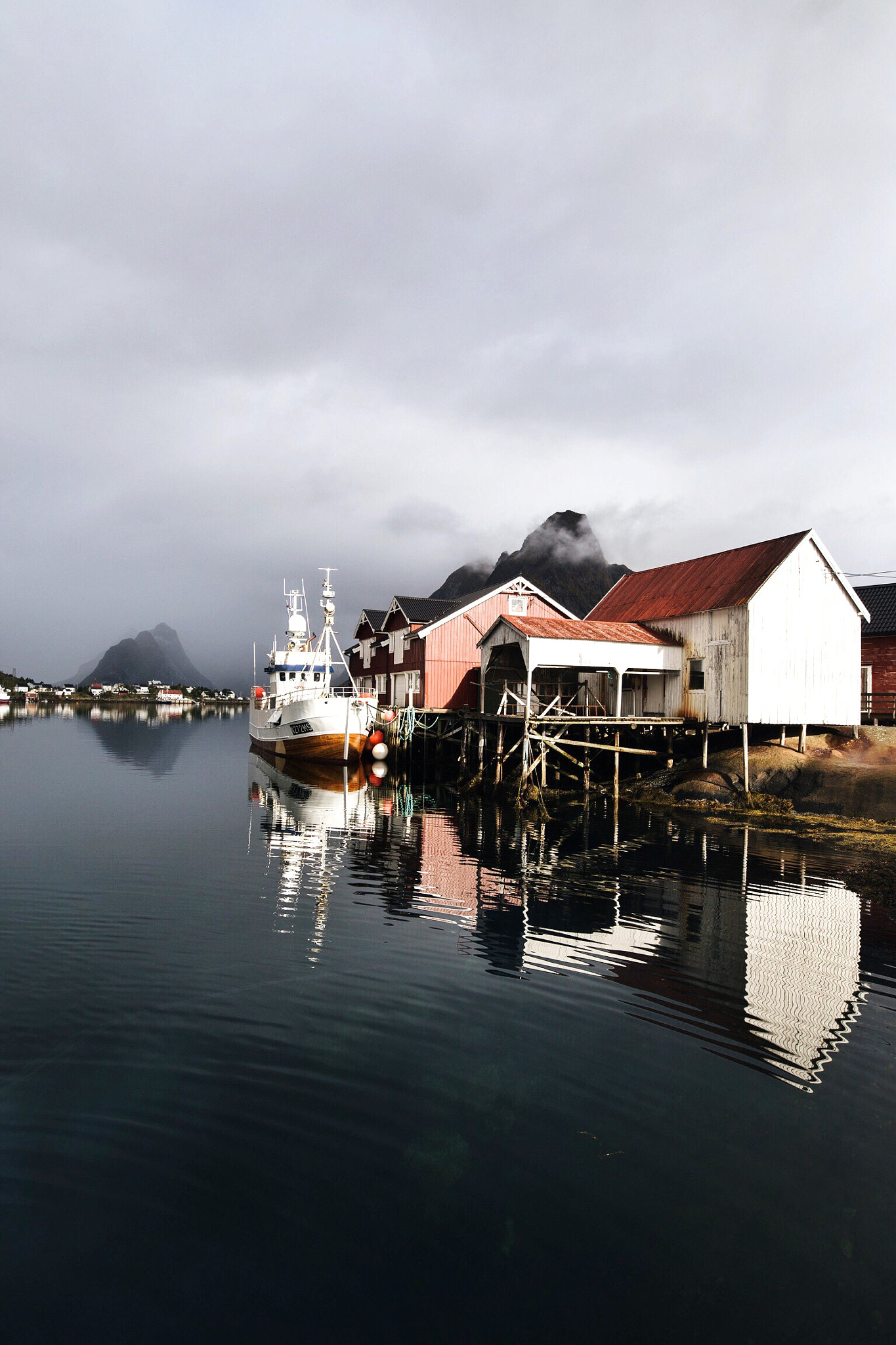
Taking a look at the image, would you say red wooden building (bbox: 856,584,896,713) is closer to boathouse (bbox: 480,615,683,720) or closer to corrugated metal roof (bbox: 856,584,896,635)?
corrugated metal roof (bbox: 856,584,896,635)

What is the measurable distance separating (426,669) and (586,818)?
1774 centimetres

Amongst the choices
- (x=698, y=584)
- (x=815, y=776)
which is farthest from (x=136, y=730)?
(x=815, y=776)

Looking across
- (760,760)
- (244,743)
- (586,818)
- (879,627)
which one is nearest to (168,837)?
(586,818)

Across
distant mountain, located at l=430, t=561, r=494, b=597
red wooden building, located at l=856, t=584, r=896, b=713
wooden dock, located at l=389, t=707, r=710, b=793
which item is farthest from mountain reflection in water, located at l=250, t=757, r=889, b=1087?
distant mountain, located at l=430, t=561, r=494, b=597

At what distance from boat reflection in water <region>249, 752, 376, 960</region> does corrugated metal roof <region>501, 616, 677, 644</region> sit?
974 centimetres

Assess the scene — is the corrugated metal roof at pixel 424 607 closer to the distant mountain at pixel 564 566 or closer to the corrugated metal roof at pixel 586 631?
the corrugated metal roof at pixel 586 631

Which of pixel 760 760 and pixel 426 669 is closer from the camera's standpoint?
pixel 760 760

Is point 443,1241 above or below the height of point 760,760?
below

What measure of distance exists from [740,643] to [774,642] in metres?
1.27

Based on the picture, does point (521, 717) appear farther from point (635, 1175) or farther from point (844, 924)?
point (635, 1175)

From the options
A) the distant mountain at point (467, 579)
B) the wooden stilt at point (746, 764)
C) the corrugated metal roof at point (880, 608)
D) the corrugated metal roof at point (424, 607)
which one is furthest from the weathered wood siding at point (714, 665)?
the distant mountain at point (467, 579)

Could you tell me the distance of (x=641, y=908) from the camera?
14555 millimetres

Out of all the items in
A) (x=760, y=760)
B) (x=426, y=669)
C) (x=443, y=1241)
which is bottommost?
(x=443, y=1241)

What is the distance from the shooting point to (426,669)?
137 feet
